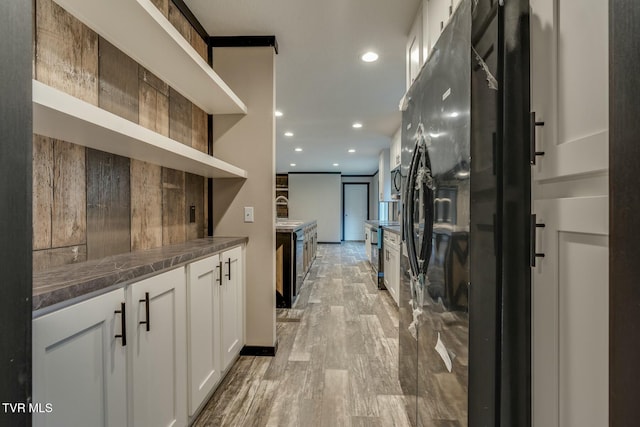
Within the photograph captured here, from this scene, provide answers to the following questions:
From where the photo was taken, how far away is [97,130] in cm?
104

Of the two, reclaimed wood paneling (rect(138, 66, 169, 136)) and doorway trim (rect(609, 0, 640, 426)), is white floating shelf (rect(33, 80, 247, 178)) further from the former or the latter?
doorway trim (rect(609, 0, 640, 426))

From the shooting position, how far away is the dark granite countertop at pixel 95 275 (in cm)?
79

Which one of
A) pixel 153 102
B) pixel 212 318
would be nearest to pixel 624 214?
pixel 212 318

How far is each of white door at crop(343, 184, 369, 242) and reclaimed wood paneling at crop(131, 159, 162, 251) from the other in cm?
997

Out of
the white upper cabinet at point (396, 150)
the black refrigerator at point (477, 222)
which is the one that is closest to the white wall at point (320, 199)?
the white upper cabinet at point (396, 150)

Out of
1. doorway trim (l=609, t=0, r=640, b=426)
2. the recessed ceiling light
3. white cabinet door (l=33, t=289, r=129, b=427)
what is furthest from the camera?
the recessed ceiling light

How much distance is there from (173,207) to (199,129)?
0.70 metres

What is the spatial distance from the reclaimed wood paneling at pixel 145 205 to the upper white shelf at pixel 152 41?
0.55m

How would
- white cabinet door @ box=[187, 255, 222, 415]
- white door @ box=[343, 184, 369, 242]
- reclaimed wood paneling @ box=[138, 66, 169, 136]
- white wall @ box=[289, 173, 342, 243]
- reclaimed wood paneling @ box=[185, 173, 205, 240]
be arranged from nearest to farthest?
white cabinet door @ box=[187, 255, 222, 415] < reclaimed wood paneling @ box=[138, 66, 169, 136] < reclaimed wood paneling @ box=[185, 173, 205, 240] < white wall @ box=[289, 173, 342, 243] < white door @ box=[343, 184, 369, 242]

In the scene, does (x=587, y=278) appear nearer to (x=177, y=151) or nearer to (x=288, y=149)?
(x=177, y=151)

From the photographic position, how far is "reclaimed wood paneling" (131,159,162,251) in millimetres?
1589

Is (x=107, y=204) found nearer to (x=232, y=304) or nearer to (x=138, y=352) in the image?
(x=138, y=352)

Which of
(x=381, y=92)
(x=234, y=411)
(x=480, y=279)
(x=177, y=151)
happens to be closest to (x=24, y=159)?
(x=177, y=151)

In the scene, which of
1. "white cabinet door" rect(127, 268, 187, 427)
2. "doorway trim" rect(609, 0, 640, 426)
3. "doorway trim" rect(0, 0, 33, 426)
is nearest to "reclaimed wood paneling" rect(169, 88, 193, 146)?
"white cabinet door" rect(127, 268, 187, 427)
